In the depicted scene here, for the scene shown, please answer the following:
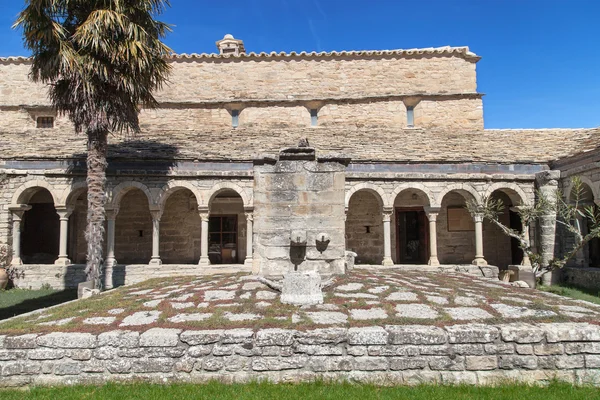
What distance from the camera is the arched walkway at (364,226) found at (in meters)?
14.5

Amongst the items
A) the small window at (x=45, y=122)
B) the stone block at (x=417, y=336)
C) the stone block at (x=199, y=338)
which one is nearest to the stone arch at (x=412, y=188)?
the stone block at (x=417, y=336)

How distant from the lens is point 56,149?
12.8m

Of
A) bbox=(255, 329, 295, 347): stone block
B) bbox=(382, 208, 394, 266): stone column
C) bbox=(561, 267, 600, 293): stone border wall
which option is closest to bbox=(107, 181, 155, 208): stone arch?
bbox=(382, 208, 394, 266): stone column

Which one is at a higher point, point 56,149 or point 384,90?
point 384,90

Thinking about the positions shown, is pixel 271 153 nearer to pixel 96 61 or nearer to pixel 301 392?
pixel 96 61

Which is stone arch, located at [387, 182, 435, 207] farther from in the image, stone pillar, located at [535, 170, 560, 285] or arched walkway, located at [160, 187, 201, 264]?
arched walkway, located at [160, 187, 201, 264]

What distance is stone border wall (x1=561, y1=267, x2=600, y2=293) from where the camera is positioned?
1067 cm

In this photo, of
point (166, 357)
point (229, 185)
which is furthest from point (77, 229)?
point (166, 357)

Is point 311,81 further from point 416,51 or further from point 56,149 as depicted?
point 56,149

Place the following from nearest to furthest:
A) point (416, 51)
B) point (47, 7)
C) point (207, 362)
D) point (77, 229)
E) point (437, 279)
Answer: point (207, 362) → point (437, 279) → point (47, 7) → point (77, 229) → point (416, 51)

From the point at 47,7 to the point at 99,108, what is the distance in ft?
7.64

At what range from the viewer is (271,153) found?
365 inches

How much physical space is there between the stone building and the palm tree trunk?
2.04m

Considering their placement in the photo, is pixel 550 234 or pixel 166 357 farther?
pixel 550 234
